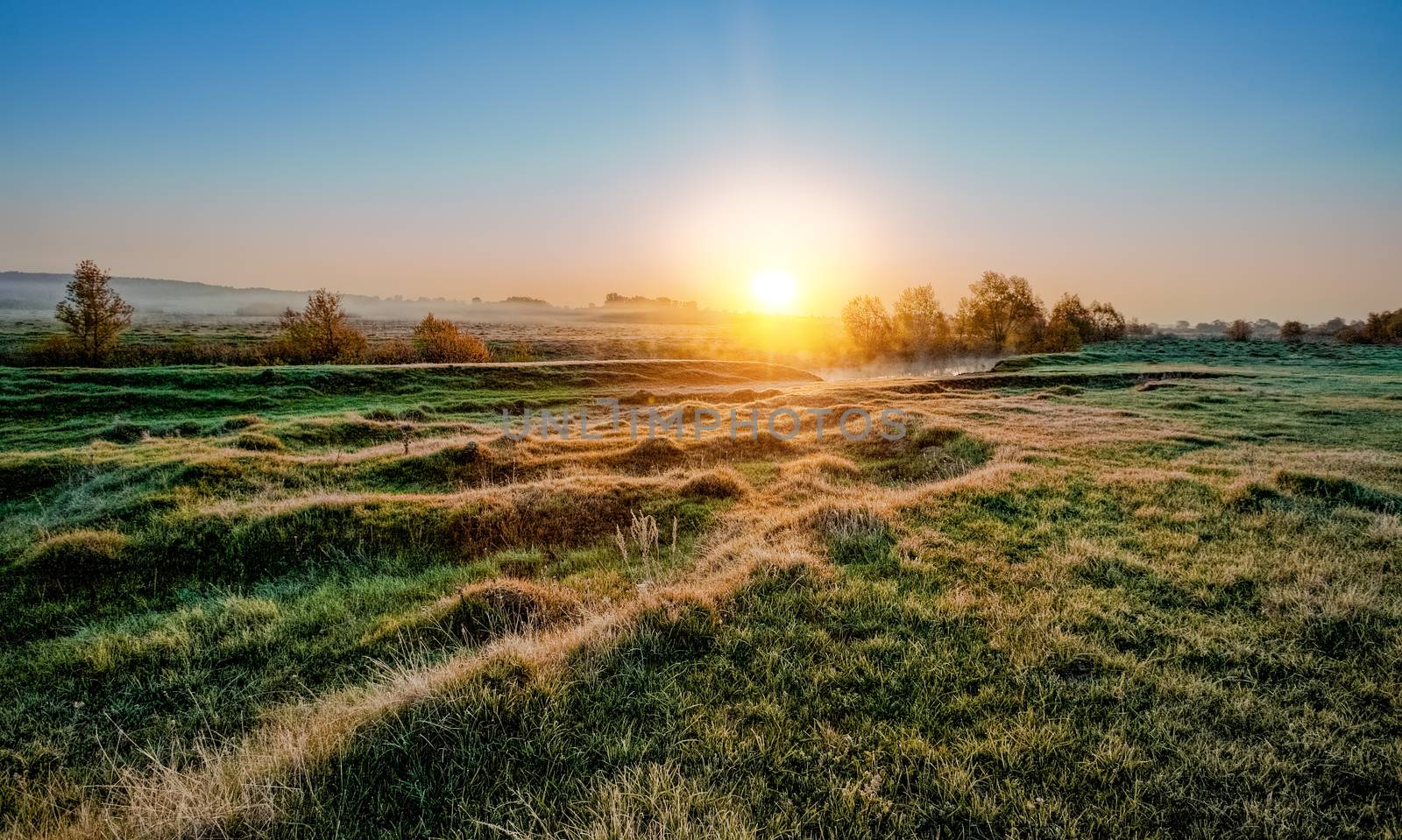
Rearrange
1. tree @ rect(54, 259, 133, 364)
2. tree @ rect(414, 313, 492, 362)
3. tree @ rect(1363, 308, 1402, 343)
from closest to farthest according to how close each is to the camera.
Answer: tree @ rect(54, 259, 133, 364), tree @ rect(414, 313, 492, 362), tree @ rect(1363, 308, 1402, 343)

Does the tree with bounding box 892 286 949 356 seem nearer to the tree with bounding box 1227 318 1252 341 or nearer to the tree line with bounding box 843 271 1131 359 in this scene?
the tree line with bounding box 843 271 1131 359

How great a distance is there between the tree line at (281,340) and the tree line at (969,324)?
65138 millimetres

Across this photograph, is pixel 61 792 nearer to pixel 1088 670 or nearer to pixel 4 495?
pixel 1088 670

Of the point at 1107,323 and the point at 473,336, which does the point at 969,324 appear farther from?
the point at 473,336

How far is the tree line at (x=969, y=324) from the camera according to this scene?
92062 mm

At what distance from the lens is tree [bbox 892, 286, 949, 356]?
94.1 m

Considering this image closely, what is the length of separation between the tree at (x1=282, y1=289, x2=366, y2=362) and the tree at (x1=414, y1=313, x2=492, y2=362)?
6803mm

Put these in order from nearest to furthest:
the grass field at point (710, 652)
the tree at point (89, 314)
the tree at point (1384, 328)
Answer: the grass field at point (710, 652)
the tree at point (89, 314)
the tree at point (1384, 328)

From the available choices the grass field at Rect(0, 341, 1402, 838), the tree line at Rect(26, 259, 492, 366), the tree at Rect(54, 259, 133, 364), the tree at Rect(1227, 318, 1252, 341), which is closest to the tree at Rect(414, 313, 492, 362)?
the tree line at Rect(26, 259, 492, 366)

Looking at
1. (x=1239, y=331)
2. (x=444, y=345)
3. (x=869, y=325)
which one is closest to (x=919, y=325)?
(x=869, y=325)

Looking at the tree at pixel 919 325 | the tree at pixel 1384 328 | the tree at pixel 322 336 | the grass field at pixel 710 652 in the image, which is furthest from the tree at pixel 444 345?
the tree at pixel 1384 328

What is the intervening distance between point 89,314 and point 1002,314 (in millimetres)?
118096

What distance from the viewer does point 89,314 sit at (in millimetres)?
49281

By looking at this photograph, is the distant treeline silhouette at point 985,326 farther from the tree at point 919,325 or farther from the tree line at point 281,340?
the tree line at point 281,340
